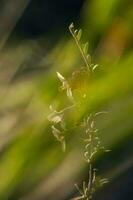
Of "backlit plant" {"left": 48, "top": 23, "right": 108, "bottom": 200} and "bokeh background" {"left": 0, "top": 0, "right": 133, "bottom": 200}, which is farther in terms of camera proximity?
"backlit plant" {"left": 48, "top": 23, "right": 108, "bottom": 200}

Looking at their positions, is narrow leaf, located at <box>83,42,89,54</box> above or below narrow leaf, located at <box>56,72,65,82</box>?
above

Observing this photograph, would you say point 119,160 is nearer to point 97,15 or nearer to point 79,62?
point 79,62

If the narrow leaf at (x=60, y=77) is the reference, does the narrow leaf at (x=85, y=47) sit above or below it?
above

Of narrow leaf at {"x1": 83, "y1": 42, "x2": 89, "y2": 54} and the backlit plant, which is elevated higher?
narrow leaf at {"x1": 83, "y1": 42, "x2": 89, "y2": 54}

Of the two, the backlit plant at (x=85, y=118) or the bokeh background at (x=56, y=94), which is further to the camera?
the backlit plant at (x=85, y=118)

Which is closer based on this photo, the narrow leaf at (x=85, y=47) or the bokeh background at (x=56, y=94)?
the bokeh background at (x=56, y=94)

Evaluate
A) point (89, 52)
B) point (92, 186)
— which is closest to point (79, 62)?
point (89, 52)

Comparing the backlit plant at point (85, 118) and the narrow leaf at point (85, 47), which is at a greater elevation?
the narrow leaf at point (85, 47)

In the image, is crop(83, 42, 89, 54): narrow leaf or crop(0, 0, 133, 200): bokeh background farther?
crop(83, 42, 89, 54): narrow leaf
